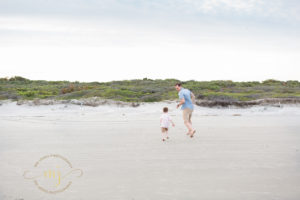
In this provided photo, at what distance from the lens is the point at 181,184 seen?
229 inches

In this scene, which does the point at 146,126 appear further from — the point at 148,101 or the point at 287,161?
the point at 148,101

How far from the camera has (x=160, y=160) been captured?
755 cm

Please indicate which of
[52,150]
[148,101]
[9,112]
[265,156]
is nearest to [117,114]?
[148,101]

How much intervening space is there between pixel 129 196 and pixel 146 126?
28.4ft

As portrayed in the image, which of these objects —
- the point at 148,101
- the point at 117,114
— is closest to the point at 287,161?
the point at 117,114

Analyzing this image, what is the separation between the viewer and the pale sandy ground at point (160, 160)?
18.1ft

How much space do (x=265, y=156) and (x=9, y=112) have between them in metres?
17.3

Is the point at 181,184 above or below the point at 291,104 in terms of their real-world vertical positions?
below

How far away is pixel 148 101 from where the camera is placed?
22953 mm

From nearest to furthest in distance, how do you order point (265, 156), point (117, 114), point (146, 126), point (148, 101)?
point (265, 156) < point (146, 126) < point (117, 114) < point (148, 101)

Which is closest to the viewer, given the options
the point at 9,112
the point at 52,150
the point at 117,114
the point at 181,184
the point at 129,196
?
the point at 129,196

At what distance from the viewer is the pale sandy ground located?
551 cm

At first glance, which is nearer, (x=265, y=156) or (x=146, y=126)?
(x=265, y=156)

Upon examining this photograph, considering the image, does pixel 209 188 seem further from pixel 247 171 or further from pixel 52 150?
pixel 52 150
